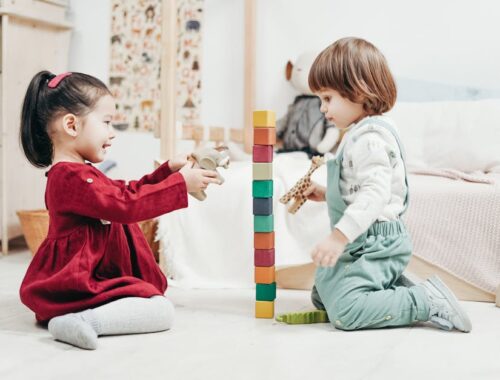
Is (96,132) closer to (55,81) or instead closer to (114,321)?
(55,81)

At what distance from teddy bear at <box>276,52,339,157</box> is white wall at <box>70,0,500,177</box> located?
0.41 feet

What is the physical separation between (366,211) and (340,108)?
25cm

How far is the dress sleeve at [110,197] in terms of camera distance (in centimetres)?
131

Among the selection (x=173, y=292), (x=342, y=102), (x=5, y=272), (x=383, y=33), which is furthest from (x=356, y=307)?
(x=383, y=33)

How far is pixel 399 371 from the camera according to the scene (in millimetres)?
1061

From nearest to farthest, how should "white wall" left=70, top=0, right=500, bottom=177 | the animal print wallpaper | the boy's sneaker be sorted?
the boy's sneaker, "white wall" left=70, top=0, right=500, bottom=177, the animal print wallpaper

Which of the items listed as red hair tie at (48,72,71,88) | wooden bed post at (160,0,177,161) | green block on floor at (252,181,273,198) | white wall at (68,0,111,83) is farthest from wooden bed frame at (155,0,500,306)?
white wall at (68,0,111,83)

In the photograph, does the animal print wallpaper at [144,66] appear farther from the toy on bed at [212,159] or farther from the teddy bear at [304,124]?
the toy on bed at [212,159]

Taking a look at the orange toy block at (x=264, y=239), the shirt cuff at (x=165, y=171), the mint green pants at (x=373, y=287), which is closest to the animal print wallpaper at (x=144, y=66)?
the shirt cuff at (x=165, y=171)

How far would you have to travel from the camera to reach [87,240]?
136cm

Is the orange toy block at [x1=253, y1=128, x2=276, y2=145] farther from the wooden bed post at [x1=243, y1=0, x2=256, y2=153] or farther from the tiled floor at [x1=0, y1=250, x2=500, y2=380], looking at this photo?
the wooden bed post at [x1=243, y1=0, x2=256, y2=153]

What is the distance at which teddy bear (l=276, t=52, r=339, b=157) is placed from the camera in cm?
246

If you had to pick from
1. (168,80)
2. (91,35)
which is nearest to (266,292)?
(168,80)

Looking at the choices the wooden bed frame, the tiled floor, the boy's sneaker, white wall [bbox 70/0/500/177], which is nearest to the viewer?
the tiled floor
